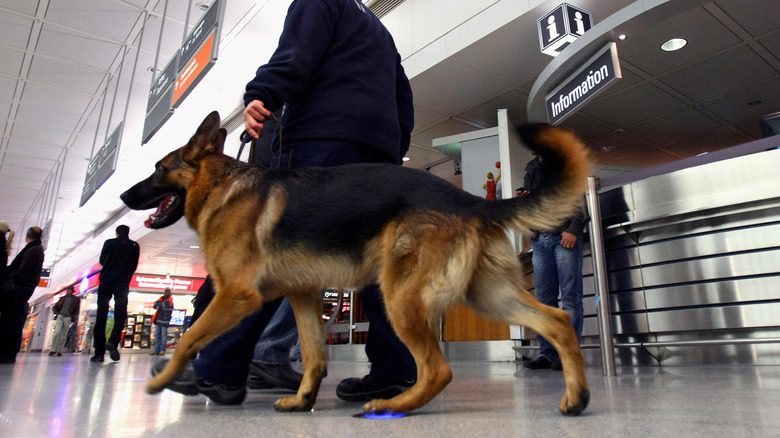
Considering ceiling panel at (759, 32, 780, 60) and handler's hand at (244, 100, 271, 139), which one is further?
ceiling panel at (759, 32, 780, 60)

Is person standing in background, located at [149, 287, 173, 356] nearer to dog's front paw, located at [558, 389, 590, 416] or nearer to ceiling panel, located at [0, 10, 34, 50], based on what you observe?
ceiling panel, located at [0, 10, 34, 50]

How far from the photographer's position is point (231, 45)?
23.5 feet

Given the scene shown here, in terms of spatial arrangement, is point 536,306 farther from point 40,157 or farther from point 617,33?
point 40,157

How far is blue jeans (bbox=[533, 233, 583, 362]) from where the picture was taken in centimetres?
353

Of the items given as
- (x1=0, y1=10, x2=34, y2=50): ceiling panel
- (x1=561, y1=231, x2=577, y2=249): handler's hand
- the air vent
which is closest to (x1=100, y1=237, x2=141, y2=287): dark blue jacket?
(x1=0, y1=10, x2=34, y2=50): ceiling panel

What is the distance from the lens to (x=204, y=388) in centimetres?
161

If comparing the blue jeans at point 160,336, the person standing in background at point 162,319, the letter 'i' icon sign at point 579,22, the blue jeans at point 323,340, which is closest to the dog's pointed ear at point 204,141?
the blue jeans at point 323,340

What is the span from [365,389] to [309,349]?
10.6 inches

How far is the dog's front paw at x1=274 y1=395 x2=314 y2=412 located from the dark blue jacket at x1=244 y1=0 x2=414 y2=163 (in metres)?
0.97

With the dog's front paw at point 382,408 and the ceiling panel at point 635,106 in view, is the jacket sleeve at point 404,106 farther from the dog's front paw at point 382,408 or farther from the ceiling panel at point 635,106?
the ceiling panel at point 635,106

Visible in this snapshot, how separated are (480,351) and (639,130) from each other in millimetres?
5365

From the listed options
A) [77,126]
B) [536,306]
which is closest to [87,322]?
[77,126]

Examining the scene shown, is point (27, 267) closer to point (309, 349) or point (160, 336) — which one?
point (309, 349)

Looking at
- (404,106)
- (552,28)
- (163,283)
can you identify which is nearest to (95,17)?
(552,28)
